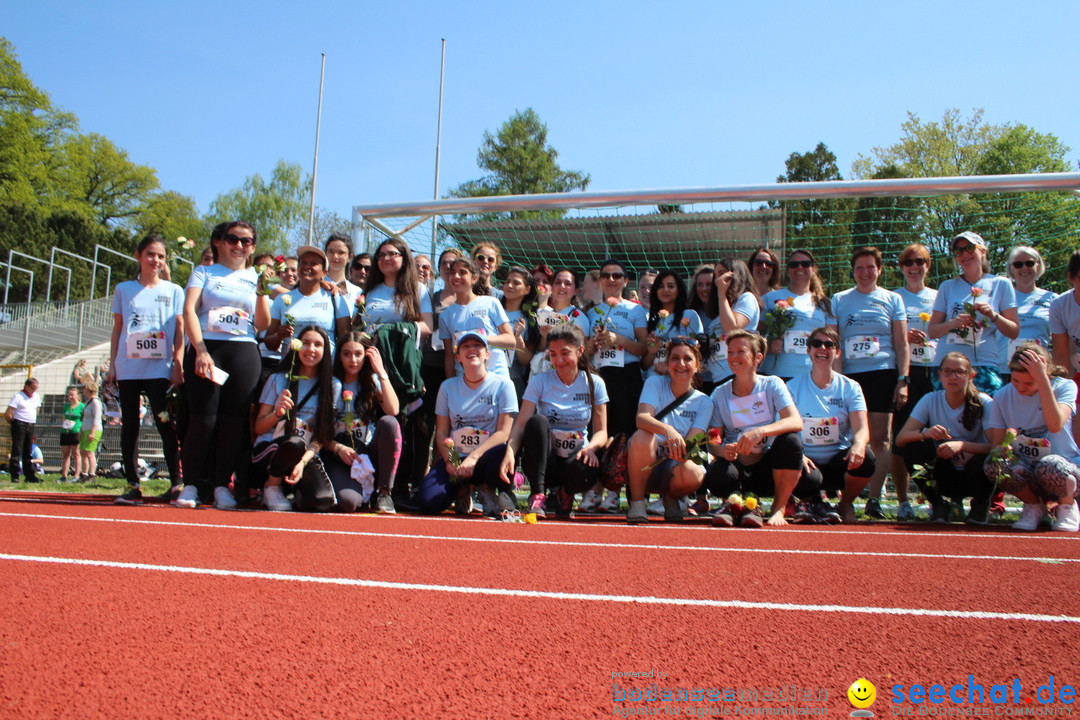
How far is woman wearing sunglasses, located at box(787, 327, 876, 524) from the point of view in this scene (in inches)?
235

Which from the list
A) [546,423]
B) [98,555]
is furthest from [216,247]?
[98,555]

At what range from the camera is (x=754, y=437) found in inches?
220

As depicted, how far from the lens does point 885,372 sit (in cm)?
654

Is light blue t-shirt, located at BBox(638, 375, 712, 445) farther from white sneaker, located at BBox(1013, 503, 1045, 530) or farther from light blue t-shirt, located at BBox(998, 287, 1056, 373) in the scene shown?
light blue t-shirt, located at BBox(998, 287, 1056, 373)

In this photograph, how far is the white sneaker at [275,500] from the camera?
19.6ft

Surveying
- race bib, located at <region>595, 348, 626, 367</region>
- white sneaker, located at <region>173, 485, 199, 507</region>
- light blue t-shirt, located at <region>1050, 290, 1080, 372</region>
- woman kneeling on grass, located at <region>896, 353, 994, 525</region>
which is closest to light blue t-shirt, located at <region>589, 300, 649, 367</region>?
race bib, located at <region>595, 348, 626, 367</region>

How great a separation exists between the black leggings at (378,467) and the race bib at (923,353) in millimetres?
4081

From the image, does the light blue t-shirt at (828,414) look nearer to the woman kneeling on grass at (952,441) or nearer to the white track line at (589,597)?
the woman kneeling on grass at (952,441)

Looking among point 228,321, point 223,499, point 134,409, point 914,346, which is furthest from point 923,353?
point 134,409

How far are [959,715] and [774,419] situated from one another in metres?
4.10

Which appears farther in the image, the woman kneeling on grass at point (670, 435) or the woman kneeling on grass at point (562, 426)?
the woman kneeling on grass at point (562, 426)

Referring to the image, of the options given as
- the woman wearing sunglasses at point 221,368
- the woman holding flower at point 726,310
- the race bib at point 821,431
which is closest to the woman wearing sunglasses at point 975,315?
the race bib at point 821,431

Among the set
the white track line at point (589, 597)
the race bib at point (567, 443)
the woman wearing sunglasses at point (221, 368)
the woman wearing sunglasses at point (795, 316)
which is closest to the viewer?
the white track line at point (589, 597)

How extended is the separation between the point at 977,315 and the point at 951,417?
83 centimetres
